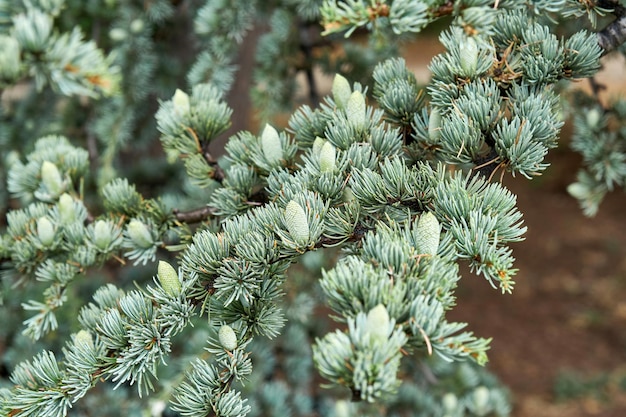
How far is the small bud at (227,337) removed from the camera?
53cm

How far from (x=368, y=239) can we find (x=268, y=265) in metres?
0.10

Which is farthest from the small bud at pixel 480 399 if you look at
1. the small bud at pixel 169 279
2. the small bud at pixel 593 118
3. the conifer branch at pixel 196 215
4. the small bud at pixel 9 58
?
the small bud at pixel 9 58

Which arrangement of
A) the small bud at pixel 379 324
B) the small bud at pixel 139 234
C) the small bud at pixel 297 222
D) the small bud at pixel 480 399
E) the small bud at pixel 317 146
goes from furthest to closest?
the small bud at pixel 480 399
the small bud at pixel 139 234
the small bud at pixel 317 146
the small bud at pixel 297 222
the small bud at pixel 379 324

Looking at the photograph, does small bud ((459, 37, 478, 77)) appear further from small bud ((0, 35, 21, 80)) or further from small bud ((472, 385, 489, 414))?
small bud ((472, 385, 489, 414))

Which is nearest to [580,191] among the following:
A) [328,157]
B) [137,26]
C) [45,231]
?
[328,157]

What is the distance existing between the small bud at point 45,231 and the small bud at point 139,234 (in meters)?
0.10

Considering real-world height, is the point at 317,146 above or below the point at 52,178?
above

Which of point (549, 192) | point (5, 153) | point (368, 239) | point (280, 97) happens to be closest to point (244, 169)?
point (368, 239)

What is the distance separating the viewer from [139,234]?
28.5 inches

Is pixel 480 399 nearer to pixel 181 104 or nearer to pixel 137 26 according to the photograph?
pixel 181 104

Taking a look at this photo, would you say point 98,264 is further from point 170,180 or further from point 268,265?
point 170,180

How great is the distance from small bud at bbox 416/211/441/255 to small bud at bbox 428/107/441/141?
0.51 ft

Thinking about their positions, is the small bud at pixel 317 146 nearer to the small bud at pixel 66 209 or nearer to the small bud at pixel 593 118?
the small bud at pixel 66 209

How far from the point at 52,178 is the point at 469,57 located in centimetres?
57
